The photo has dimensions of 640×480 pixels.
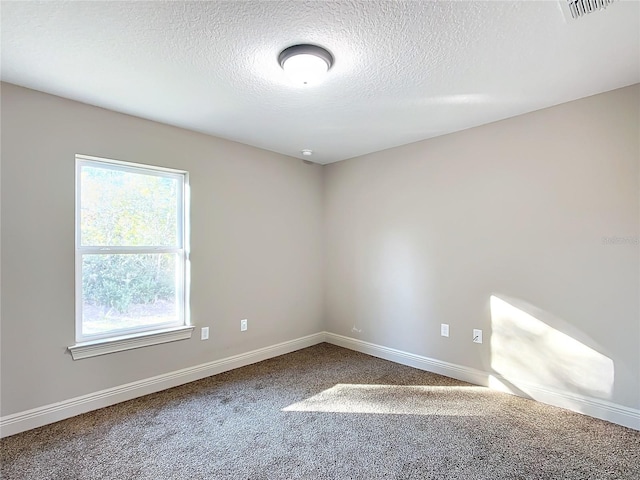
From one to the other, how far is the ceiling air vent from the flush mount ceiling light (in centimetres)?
119

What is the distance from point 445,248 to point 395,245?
1.89ft

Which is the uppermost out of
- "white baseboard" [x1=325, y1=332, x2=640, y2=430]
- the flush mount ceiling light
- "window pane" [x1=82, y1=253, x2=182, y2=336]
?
the flush mount ceiling light

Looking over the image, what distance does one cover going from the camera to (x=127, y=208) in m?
2.89

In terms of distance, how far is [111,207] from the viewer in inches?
110

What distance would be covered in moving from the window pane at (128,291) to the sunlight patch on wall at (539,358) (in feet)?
9.74

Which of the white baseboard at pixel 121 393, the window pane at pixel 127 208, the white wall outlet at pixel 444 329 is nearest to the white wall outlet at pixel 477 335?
the white wall outlet at pixel 444 329

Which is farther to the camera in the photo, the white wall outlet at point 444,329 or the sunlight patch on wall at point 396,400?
the white wall outlet at point 444,329

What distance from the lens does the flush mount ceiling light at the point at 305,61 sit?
1898 mm

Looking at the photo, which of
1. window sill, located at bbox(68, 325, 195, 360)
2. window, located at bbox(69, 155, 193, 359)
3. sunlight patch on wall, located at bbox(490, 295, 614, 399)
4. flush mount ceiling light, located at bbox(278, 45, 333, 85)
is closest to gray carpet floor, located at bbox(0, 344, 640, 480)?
sunlight patch on wall, located at bbox(490, 295, 614, 399)

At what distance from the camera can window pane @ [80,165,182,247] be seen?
106 inches

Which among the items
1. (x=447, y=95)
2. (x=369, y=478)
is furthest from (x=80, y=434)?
(x=447, y=95)

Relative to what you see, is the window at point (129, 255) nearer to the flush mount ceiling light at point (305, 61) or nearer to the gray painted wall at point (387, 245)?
the gray painted wall at point (387, 245)

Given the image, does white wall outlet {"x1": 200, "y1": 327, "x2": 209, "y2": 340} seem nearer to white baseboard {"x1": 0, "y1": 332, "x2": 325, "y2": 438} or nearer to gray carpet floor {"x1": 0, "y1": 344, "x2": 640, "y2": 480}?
white baseboard {"x1": 0, "y1": 332, "x2": 325, "y2": 438}

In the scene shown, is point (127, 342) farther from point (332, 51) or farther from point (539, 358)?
point (539, 358)
